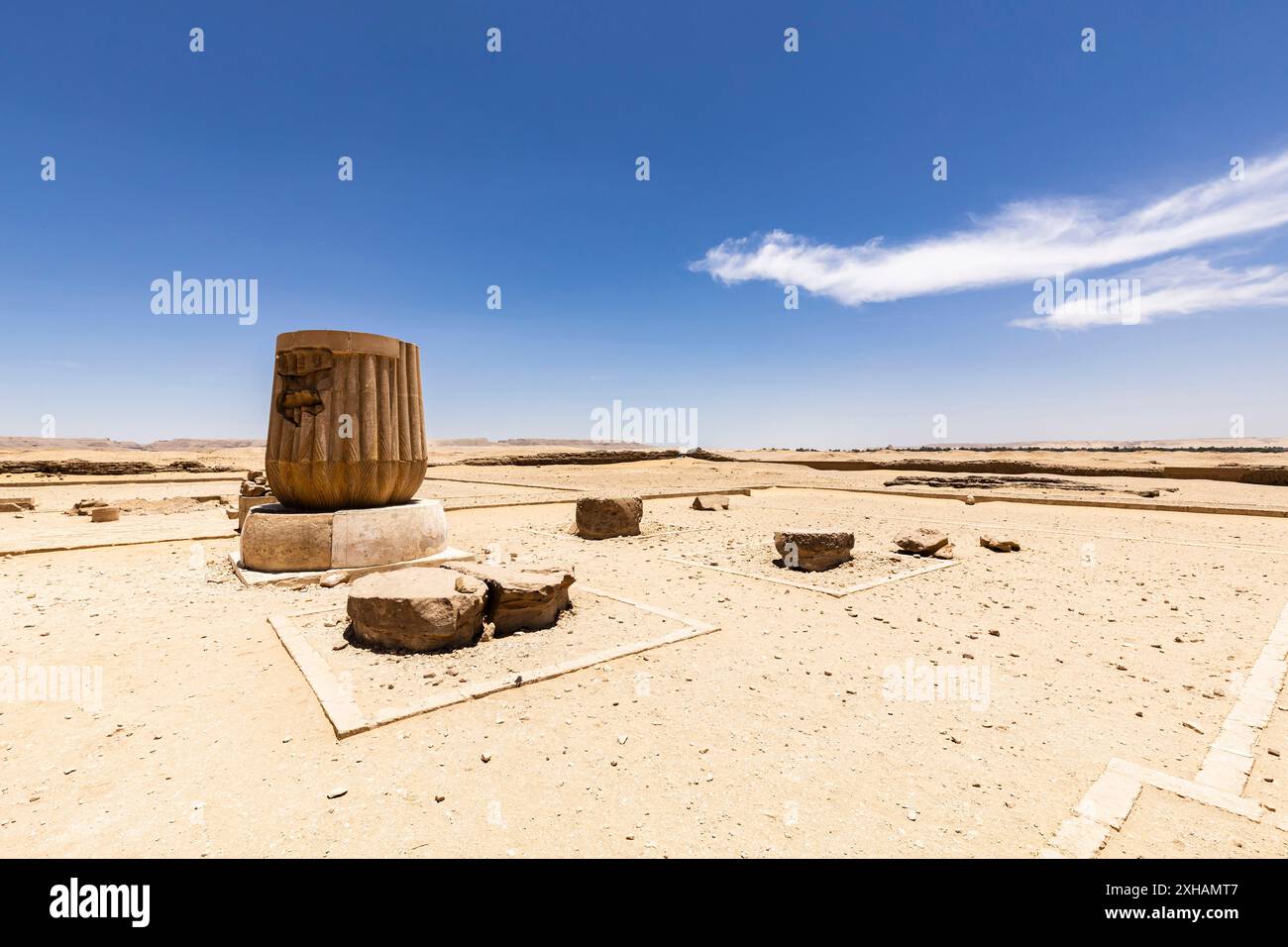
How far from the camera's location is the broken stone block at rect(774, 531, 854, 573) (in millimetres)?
7848

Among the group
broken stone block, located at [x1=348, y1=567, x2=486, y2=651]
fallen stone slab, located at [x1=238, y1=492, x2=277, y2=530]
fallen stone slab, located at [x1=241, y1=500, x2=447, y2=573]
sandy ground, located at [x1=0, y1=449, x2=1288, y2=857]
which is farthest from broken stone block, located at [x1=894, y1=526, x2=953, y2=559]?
fallen stone slab, located at [x1=238, y1=492, x2=277, y2=530]

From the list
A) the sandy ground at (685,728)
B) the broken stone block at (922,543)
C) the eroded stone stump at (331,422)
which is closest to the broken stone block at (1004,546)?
the broken stone block at (922,543)

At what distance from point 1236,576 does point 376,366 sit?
11.5 meters

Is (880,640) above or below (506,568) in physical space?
below

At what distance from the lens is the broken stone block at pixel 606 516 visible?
34.5 ft

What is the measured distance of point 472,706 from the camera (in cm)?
382

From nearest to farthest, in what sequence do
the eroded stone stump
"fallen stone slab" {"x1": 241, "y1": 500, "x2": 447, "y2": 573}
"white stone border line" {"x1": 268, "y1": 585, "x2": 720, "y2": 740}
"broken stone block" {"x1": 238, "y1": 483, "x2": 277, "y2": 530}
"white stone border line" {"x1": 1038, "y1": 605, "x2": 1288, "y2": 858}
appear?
"white stone border line" {"x1": 1038, "y1": 605, "x2": 1288, "y2": 858} → "white stone border line" {"x1": 268, "y1": 585, "x2": 720, "y2": 740} → "fallen stone slab" {"x1": 241, "y1": 500, "x2": 447, "y2": 573} → the eroded stone stump → "broken stone block" {"x1": 238, "y1": 483, "x2": 277, "y2": 530}

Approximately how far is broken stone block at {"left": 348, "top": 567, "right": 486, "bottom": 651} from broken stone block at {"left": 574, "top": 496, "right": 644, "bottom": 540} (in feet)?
17.8

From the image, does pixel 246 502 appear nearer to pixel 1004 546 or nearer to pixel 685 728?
pixel 685 728

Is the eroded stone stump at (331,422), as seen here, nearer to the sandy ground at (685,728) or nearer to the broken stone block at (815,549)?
the sandy ground at (685,728)

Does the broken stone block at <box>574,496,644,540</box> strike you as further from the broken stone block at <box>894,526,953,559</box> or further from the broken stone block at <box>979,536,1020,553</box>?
the broken stone block at <box>979,536,1020,553</box>

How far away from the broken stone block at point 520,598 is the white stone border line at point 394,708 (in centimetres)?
86
